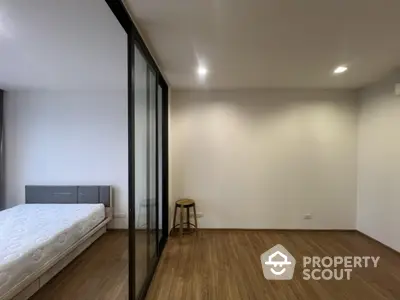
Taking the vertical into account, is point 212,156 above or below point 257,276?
above

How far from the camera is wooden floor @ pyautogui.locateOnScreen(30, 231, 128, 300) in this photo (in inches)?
109

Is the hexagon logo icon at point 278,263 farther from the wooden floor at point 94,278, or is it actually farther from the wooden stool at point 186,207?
the wooden floor at point 94,278

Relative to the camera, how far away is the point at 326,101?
4.84 metres

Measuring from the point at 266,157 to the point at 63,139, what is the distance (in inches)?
150

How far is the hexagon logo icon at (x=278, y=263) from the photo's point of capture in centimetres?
315

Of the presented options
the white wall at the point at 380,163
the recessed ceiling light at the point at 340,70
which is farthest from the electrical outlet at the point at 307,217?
the recessed ceiling light at the point at 340,70

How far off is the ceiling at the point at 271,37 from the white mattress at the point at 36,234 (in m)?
2.46

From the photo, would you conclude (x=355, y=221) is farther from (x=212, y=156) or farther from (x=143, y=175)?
(x=143, y=175)

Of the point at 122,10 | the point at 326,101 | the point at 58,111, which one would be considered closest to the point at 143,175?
the point at 122,10

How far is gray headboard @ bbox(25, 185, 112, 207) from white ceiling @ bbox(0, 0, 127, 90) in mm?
1828

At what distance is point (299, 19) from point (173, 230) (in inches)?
151

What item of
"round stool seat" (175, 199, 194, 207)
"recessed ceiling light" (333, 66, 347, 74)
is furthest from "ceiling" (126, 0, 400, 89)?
"round stool seat" (175, 199, 194, 207)

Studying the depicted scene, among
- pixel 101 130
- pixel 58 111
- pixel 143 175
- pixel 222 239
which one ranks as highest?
pixel 58 111

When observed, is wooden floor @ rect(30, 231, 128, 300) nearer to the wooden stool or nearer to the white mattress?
the white mattress
